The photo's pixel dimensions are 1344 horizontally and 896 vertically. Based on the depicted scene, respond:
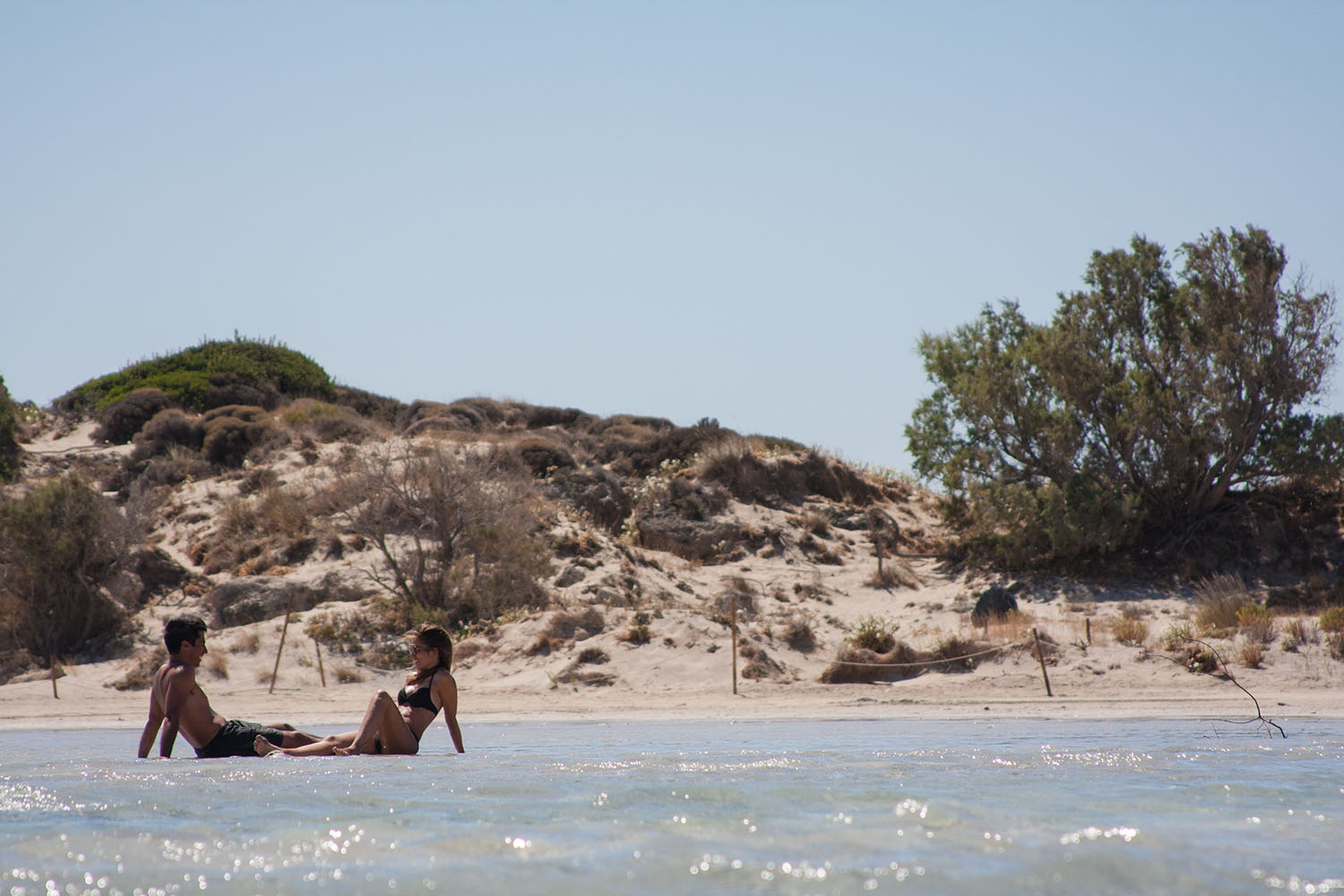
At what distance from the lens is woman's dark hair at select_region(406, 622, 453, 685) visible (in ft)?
25.2

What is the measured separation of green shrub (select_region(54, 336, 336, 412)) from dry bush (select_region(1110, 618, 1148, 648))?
27814 mm

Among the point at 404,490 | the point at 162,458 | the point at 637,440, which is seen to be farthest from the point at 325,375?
the point at 404,490

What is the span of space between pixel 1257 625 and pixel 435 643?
476 inches

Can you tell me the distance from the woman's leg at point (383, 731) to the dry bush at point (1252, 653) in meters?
11.0

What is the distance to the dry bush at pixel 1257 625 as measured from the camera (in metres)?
15.1

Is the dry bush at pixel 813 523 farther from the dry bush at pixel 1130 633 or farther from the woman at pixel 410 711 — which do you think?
the woman at pixel 410 711

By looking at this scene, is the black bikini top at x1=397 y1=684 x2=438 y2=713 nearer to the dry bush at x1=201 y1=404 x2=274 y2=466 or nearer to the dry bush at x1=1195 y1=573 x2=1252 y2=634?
the dry bush at x1=1195 y1=573 x2=1252 y2=634

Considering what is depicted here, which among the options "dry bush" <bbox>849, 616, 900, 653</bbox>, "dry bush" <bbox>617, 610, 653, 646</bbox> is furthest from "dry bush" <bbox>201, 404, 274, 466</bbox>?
"dry bush" <bbox>849, 616, 900, 653</bbox>

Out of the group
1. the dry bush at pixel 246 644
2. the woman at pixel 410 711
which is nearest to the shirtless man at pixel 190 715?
the woman at pixel 410 711

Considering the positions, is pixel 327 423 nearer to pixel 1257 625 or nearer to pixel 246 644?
pixel 246 644

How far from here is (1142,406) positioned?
20859mm

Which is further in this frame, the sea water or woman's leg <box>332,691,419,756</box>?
woman's leg <box>332,691,419,756</box>

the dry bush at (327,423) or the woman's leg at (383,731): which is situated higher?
the dry bush at (327,423)

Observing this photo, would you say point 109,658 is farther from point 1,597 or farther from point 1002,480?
point 1002,480
